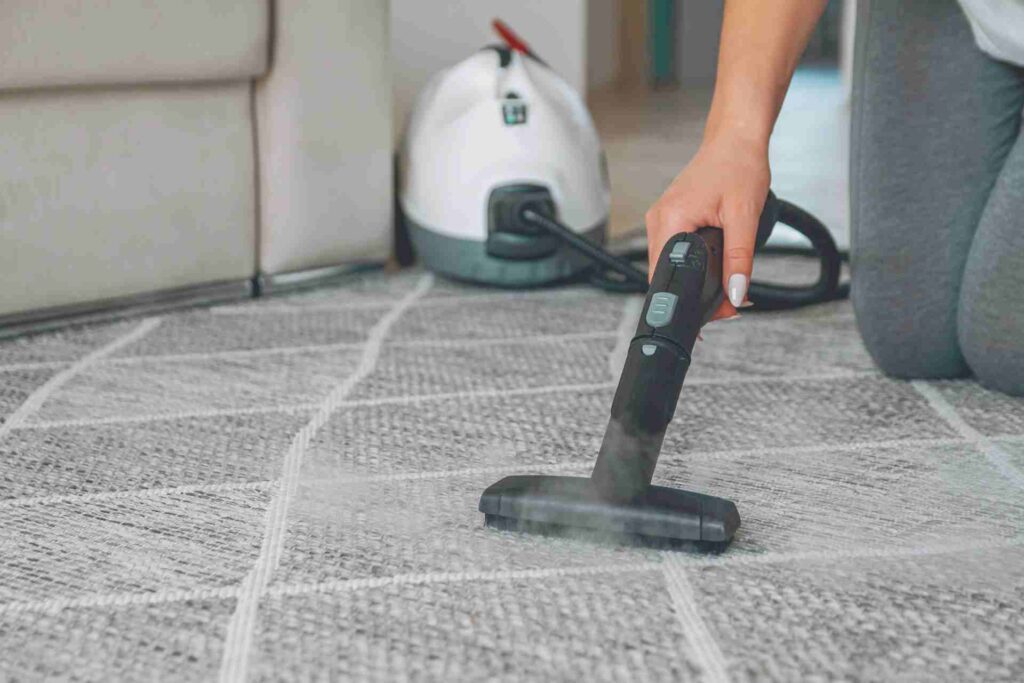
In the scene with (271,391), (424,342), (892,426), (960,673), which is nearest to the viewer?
(960,673)

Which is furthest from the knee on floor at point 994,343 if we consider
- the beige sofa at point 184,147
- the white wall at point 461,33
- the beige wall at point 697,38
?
the beige wall at point 697,38

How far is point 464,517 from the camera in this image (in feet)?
2.35

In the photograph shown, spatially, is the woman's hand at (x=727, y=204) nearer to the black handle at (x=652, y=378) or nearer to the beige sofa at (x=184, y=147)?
the black handle at (x=652, y=378)

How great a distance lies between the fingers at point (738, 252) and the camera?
678 mm

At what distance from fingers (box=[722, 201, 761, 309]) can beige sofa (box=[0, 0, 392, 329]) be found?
723mm

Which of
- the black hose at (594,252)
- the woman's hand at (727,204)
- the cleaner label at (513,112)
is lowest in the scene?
the black hose at (594,252)

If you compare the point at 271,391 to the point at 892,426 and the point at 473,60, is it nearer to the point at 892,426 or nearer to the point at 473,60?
the point at 892,426

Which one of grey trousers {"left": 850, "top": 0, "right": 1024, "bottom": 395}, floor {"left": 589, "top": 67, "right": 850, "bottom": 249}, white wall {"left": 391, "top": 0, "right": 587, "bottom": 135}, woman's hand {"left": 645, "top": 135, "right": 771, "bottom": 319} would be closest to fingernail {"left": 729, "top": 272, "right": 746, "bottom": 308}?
woman's hand {"left": 645, "top": 135, "right": 771, "bottom": 319}

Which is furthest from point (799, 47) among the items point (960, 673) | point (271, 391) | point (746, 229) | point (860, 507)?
point (271, 391)

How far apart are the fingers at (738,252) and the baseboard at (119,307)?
78 cm

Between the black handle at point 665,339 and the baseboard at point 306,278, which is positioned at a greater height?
the black handle at point 665,339

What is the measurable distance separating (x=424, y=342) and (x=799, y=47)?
1.73 feet

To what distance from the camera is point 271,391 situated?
1.00 m

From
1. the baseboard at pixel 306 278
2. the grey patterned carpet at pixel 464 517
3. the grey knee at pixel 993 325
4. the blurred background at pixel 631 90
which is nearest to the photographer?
the grey patterned carpet at pixel 464 517
